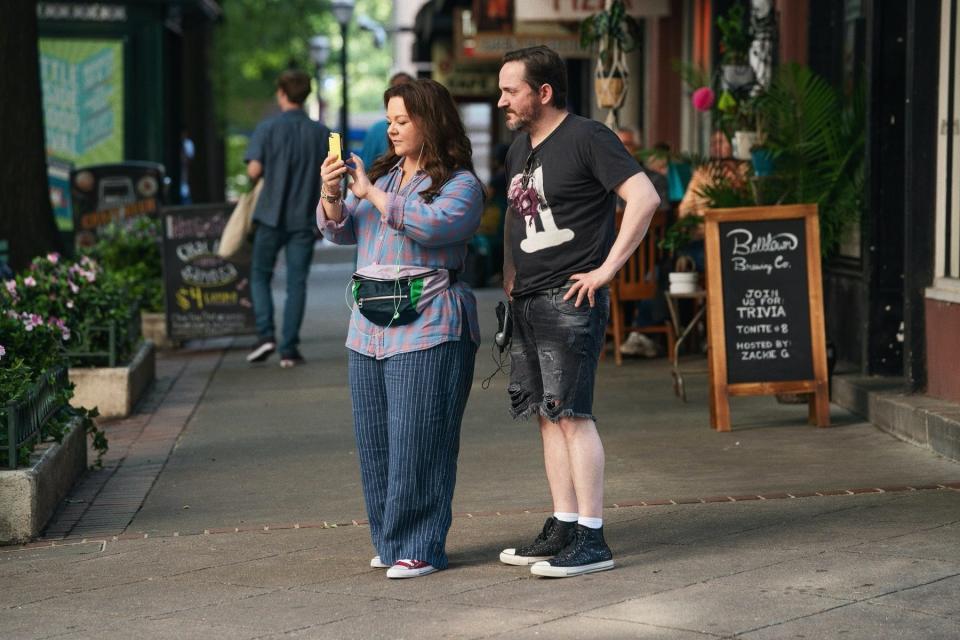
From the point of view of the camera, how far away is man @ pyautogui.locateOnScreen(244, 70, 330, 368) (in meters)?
12.0

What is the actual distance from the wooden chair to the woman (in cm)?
601

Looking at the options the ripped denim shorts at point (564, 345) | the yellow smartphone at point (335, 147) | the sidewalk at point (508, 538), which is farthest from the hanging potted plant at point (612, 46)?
the yellow smartphone at point (335, 147)

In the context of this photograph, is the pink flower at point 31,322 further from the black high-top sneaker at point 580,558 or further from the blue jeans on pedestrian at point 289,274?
the blue jeans on pedestrian at point 289,274

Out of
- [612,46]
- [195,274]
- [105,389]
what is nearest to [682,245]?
[612,46]

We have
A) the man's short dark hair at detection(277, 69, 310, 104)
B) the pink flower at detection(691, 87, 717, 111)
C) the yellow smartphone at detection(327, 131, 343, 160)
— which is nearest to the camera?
the yellow smartphone at detection(327, 131, 343, 160)

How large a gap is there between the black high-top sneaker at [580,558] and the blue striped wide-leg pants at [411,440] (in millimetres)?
393

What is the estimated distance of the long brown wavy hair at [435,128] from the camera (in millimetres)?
5555

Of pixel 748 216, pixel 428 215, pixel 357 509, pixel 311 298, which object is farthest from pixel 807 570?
pixel 311 298

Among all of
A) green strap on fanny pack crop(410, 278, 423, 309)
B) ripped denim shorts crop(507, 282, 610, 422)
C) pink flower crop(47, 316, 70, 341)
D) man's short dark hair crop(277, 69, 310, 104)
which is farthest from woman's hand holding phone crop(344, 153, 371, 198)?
man's short dark hair crop(277, 69, 310, 104)

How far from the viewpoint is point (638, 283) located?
11781 mm

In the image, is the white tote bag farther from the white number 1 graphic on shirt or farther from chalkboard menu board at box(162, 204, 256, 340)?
the white number 1 graphic on shirt

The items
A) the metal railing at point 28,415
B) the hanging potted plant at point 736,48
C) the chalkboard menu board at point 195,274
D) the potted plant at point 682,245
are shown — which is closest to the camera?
the metal railing at point 28,415

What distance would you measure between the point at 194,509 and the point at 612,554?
2091 millimetres

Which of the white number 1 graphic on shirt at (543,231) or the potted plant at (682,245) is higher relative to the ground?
the white number 1 graphic on shirt at (543,231)
